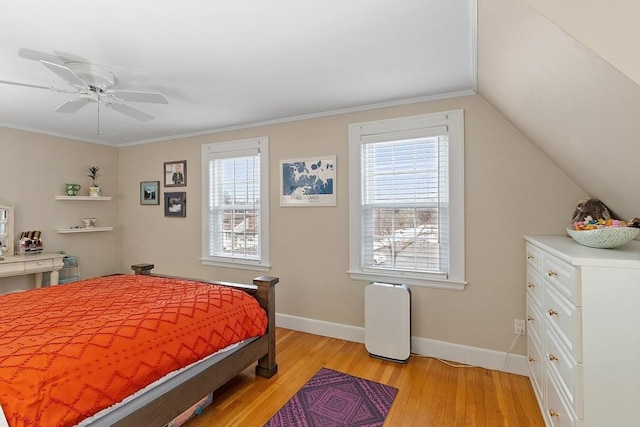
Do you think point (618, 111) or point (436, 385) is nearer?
point (618, 111)

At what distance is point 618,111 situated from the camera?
1.20m

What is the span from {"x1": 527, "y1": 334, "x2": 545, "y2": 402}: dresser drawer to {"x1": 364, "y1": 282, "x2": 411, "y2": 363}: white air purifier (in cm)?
90

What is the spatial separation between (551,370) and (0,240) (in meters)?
5.62

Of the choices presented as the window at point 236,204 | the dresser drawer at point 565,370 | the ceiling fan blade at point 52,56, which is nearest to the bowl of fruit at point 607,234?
the dresser drawer at point 565,370

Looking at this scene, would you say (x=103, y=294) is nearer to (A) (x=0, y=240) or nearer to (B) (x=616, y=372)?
(A) (x=0, y=240)

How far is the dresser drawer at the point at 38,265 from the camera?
3582 millimetres

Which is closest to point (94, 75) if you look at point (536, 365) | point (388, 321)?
point (388, 321)

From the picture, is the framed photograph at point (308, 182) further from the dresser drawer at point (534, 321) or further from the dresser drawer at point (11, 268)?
the dresser drawer at point (11, 268)

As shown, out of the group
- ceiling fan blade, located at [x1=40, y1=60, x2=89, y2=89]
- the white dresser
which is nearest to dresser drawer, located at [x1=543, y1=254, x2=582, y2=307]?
the white dresser

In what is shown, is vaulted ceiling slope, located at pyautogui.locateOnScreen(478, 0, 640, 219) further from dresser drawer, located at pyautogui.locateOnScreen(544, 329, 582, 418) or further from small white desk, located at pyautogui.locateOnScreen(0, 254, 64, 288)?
small white desk, located at pyautogui.locateOnScreen(0, 254, 64, 288)

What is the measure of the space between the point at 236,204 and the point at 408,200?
2.16 meters

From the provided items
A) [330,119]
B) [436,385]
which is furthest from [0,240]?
[436,385]

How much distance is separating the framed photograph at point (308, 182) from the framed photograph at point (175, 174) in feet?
5.37

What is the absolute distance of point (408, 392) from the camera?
7.43 ft
